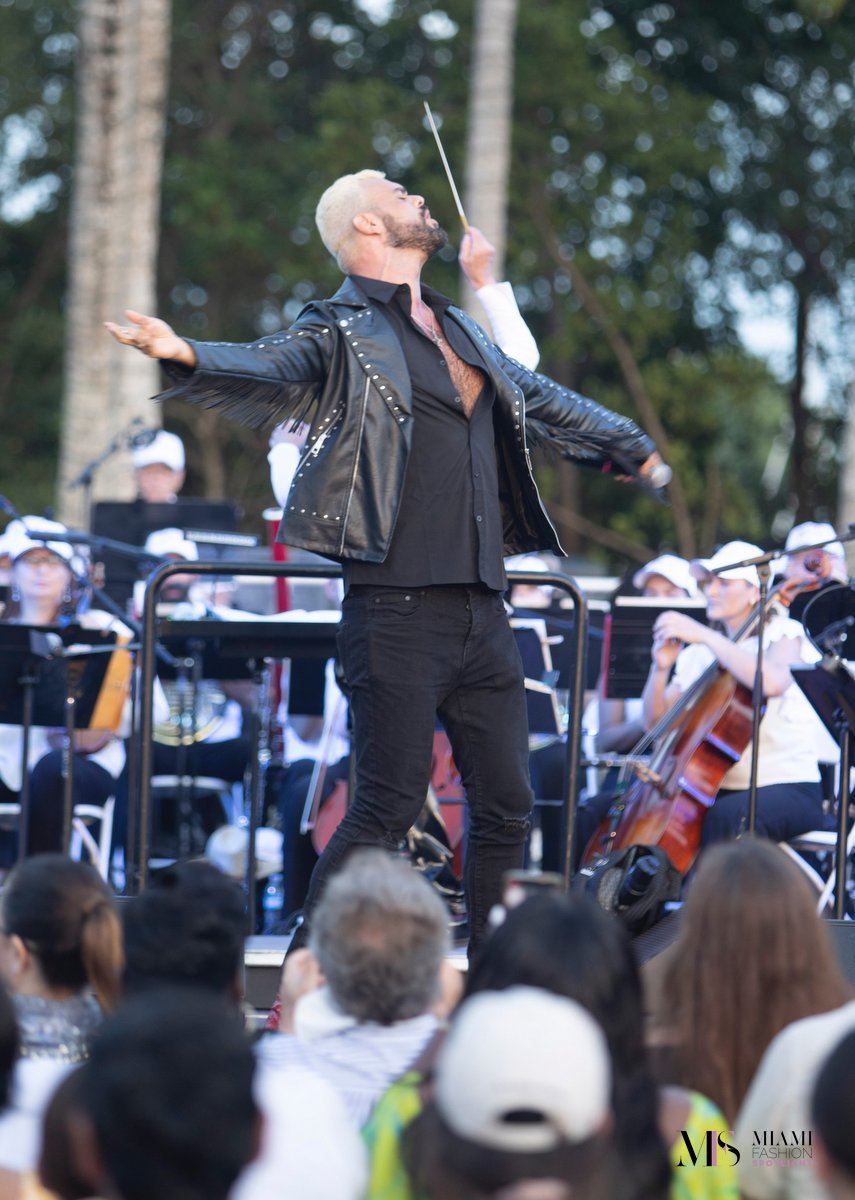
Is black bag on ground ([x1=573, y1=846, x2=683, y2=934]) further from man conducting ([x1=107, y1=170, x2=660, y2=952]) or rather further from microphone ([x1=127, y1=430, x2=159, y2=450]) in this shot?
microphone ([x1=127, y1=430, x2=159, y2=450])

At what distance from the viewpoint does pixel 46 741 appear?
7785 mm

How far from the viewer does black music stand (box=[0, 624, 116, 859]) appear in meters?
6.27

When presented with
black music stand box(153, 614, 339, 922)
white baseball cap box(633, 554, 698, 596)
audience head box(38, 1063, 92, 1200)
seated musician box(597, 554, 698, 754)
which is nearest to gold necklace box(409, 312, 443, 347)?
black music stand box(153, 614, 339, 922)

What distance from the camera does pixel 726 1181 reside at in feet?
8.93

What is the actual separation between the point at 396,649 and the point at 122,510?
4.60m

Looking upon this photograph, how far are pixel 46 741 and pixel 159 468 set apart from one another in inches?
86.7

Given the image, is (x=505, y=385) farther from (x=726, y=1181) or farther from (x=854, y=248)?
(x=854, y=248)

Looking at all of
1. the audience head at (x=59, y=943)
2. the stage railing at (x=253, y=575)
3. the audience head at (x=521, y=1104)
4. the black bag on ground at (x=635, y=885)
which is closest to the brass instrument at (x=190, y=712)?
the stage railing at (x=253, y=575)

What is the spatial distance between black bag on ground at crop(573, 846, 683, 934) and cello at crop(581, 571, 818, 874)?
0.30m

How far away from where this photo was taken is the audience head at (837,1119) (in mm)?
2273

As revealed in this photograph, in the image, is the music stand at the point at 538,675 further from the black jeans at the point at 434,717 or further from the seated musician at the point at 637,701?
the black jeans at the point at 434,717

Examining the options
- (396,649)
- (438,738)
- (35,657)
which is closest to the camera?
(396,649)

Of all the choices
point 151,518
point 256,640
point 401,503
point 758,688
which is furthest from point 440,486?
point 151,518

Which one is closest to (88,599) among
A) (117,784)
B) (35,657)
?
(117,784)
